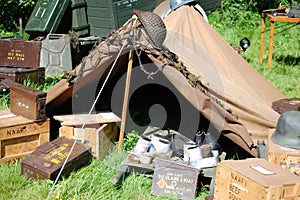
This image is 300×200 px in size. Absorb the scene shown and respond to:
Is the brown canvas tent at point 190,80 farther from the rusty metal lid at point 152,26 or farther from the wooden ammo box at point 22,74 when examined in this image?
the wooden ammo box at point 22,74

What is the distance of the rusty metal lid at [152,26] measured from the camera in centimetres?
548

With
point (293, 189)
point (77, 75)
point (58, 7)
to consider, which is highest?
point (58, 7)

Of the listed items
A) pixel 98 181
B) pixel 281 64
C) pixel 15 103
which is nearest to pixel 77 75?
→ pixel 15 103

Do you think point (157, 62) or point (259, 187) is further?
point (157, 62)

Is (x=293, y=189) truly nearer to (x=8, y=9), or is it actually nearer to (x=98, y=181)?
(x=98, y=181)

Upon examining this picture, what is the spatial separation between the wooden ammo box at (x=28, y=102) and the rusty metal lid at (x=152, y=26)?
1187 mm

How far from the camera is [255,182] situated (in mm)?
4105

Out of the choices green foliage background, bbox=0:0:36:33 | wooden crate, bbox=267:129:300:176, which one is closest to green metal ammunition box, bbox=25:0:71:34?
green foliage background, bbox=0:0:36:33

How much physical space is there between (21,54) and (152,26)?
8.20 ft

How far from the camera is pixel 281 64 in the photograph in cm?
994

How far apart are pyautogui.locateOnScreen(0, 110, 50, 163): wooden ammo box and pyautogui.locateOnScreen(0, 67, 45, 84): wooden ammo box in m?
1.37

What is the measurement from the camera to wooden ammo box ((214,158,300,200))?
13.3 ft

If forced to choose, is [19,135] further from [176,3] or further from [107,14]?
[107,14]

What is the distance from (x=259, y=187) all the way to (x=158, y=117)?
8.60ft
